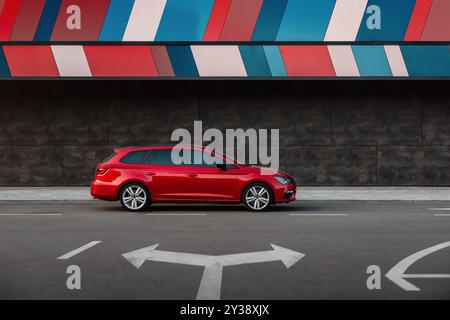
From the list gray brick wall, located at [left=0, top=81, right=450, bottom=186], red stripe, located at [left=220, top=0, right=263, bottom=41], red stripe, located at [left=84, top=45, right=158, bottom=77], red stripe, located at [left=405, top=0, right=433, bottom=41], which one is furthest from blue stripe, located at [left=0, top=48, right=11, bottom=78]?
red stripe, located at [left=405, top=0, right=433, bottom=41]

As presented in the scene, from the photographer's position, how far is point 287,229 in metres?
10.1

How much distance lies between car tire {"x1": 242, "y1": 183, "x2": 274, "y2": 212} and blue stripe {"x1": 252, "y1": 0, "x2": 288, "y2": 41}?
7.99 meters

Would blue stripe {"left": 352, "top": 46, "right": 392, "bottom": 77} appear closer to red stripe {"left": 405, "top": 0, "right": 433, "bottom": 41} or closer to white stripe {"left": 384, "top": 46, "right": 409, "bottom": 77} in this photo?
white stripe {"left": 384, "top": 46, "right": 409, "bottom": 77}

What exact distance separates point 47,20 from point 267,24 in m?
7.83

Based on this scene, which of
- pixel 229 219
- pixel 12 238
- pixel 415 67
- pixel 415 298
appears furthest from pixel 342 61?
pixel 415 298

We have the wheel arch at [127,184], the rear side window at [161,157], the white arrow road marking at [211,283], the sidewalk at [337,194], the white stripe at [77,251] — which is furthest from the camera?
the sidewalk at [337,194]

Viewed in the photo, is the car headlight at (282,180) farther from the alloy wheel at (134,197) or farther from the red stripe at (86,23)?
the red stripe at (86,23)

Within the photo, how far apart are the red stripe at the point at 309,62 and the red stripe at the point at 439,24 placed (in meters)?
3.47

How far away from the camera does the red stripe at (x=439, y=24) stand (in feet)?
63.1

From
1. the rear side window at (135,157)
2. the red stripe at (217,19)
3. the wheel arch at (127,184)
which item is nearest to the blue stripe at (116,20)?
the red stripe at (217,19)

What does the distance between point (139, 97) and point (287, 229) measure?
12.0 meters

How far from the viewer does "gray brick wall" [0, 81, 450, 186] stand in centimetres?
2055
